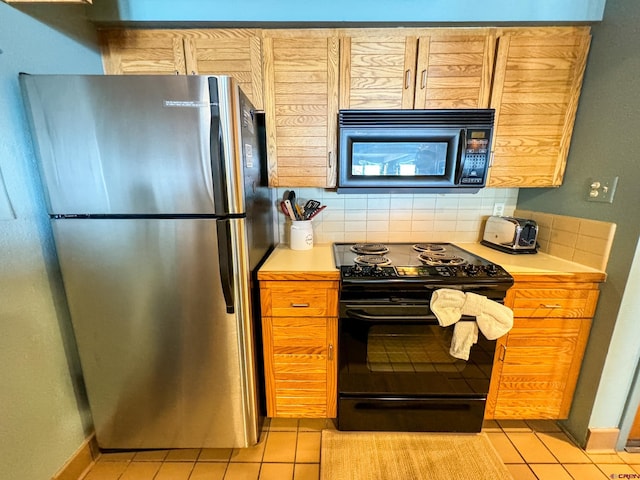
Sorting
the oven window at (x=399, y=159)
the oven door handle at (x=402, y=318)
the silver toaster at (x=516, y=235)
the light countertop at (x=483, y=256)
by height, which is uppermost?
the oven window at (x=399, y=159)

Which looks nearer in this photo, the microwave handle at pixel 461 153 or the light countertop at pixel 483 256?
the light countertop at pixel 483 256

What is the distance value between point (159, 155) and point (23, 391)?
112 centimetres

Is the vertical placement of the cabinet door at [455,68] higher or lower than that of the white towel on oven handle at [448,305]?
higher

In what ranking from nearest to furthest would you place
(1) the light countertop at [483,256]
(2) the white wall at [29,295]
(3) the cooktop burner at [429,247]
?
(2) the white wall at [29,295]
(1) the light countertop at [483,256]
(3) the cooktop burner at [429,247]

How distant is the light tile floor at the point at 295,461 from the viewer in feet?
4.45

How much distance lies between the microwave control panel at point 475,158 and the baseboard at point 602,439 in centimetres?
145

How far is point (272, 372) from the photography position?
149 centimetres

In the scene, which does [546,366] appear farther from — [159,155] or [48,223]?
[48,223]

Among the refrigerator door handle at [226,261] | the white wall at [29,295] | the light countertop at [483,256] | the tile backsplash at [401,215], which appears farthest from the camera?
the tile backsplash at [401,215]

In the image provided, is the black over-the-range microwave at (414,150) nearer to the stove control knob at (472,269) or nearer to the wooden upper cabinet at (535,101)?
the wooden upper cabinet at (535,101)

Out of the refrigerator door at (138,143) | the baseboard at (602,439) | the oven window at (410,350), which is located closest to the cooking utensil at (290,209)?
the refrigerator door at (138,143)

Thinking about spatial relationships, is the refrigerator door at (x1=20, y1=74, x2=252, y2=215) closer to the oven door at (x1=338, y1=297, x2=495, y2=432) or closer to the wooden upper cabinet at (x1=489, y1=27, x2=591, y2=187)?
the oven door at (x1=338, y1=297, x2=495, y2=432)

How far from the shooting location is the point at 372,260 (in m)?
1.54

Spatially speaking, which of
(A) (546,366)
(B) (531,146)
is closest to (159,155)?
(B) (531,146)
